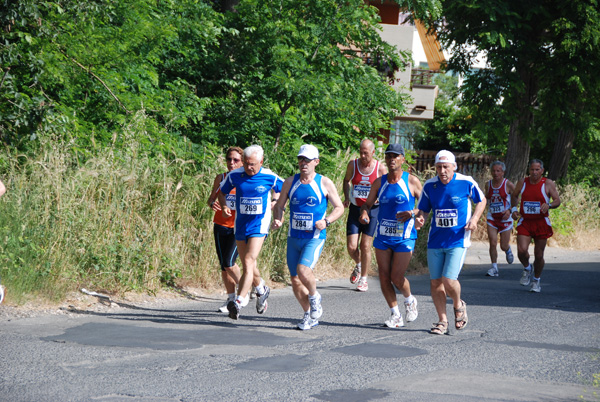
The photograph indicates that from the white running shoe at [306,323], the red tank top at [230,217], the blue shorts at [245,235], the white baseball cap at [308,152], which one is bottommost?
the white running shoe at [306,323]

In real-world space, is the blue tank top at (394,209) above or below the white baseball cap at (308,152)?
below

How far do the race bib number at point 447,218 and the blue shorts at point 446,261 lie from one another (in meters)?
0.25

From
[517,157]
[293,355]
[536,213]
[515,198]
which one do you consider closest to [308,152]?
[293,355]

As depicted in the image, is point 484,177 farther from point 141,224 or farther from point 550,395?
point 550,395

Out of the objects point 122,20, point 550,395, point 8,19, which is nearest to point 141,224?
point 8,19

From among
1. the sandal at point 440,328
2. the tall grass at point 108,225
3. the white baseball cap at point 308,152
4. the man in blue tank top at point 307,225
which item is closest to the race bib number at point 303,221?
the man in blue tank top at point 307,225

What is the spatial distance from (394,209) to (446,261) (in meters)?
0.79

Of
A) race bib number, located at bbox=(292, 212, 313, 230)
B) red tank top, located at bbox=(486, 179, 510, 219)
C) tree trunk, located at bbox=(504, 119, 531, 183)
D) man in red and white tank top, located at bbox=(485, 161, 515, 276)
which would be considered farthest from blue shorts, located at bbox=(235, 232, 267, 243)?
tree trunk, located at bbox=(504, 119, 531, 183)

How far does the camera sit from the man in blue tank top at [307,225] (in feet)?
26.3

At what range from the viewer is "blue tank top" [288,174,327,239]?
803 cm

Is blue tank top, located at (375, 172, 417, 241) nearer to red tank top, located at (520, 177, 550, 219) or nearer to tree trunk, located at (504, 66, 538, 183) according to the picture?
red tank top, located at (520, 177, 550, 219)

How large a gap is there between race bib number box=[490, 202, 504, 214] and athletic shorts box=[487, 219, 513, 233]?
0.17m

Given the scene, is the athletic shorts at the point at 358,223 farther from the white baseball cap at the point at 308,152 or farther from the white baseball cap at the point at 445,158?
the white baseball cap at the point at 308,152

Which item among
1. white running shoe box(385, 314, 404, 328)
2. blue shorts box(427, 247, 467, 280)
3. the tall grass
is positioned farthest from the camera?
the tall grass
